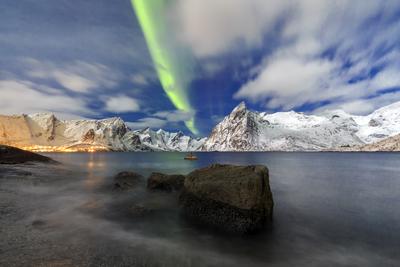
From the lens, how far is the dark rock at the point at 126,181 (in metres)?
26.9

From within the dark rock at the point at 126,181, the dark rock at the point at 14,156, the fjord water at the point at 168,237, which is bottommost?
the fjord water at the point at 168,237

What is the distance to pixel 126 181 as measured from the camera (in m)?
29.5

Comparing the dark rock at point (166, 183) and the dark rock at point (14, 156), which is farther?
the dark rock at point (14, 156)

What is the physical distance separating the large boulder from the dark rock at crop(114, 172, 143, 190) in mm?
12742

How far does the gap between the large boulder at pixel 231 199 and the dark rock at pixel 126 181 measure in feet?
41.8

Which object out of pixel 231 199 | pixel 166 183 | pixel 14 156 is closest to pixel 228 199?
pixel 231 199

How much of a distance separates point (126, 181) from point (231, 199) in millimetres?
19699

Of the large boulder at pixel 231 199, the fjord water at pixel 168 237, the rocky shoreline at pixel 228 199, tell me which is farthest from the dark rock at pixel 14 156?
the large boulder at pixel 231 199

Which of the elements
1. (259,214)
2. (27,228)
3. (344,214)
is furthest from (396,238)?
(27,228)

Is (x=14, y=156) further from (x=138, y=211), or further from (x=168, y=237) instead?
(x=168, y=237)

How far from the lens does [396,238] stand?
1371cm

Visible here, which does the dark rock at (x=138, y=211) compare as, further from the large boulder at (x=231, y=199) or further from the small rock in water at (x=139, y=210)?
the large boulder at (x=231, y=199)

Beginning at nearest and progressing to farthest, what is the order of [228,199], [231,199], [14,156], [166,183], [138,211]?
1. [231,199]
2. [228,199]
3. [138,211]
4. [166,183]
5. [14,156]

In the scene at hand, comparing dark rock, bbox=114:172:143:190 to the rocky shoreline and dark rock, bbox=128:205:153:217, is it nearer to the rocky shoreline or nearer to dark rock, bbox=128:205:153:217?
dark rock, bbox=128:205:153:217
